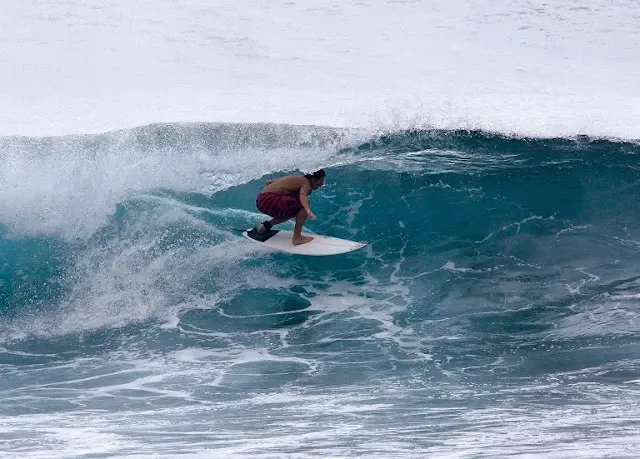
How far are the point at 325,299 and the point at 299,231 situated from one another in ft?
3.56

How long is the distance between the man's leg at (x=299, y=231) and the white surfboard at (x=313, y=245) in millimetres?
51

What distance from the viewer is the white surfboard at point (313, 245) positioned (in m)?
10.4

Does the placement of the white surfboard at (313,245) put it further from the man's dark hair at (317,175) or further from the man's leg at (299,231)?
the man's dark hair at (317,175)

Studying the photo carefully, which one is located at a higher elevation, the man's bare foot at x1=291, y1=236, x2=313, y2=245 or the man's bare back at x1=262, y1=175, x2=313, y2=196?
the man's bare back at x1=262, y1=175, x2=313, y2=196

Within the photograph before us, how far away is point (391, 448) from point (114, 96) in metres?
8.02

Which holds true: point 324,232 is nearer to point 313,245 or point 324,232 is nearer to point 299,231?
point 313,245

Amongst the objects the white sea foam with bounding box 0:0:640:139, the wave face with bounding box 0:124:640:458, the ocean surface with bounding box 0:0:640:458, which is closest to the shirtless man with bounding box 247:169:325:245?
the ocean surface with bounding box 0:0:640:458

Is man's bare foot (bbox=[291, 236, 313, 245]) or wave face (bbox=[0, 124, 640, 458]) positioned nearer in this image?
wave face (bbox=[0, 124, 640, 458])

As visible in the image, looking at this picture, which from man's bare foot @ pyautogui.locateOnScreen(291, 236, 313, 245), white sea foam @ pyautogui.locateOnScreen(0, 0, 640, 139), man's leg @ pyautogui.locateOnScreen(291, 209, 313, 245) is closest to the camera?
man's leg @ pyautogui.locateOnScreen(291, 209, 313, 245)

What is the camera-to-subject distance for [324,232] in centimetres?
1166

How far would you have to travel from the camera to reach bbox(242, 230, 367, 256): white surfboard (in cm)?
1041

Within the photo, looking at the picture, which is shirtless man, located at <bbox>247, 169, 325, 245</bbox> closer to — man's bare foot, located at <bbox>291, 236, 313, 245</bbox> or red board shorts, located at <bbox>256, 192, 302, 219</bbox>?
red board shorts, located at <bbox>256, 192, 302, 219</bbox>

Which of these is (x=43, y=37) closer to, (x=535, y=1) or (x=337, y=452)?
(x=535, y=1)

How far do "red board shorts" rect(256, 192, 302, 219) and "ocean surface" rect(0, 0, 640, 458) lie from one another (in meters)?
1.23
